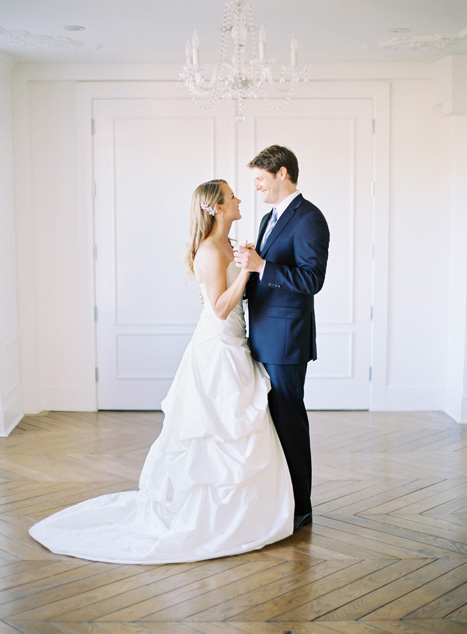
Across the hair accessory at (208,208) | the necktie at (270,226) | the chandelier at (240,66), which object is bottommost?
the necktie at (270,226)

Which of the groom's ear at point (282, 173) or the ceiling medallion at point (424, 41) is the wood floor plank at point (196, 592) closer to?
the groom's ear at point (282, 173)

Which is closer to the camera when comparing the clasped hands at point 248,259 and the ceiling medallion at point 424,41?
the clasped hands at point 248,259

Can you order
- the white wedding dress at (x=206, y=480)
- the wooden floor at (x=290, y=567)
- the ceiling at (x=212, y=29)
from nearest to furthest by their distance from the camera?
1. the wooden floor at (x=290, y=567)
2. the white wedding dress at (x=206, y=480)
3. the ceiling at (x=212, y=29)

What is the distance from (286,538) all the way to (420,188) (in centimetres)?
322

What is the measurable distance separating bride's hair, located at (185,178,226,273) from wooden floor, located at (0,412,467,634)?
1.39 m

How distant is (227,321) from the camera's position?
3387 millimetres

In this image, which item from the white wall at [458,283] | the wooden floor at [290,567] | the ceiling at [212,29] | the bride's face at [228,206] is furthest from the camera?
the white wall at [458,283]

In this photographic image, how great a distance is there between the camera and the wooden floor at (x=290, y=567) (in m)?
2.60

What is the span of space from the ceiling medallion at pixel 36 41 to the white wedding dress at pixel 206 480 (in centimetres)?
238

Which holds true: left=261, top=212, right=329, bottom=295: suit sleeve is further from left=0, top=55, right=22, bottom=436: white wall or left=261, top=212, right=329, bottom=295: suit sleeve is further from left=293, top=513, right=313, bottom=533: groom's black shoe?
left=0, top=55, right=22, bottom=436: white wall

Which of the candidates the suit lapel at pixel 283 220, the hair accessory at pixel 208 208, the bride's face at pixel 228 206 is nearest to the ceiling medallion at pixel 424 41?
the suit lapel at pixel 283 220

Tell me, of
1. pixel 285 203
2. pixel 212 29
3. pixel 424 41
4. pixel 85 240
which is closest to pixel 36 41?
pixel 212 29

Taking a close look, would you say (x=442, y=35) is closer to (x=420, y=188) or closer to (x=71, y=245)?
(x=420, y=188)

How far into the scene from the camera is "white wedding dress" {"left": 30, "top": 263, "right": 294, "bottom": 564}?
10.3 ft
